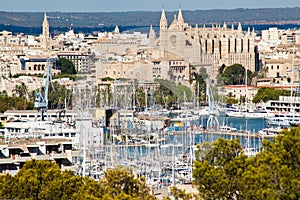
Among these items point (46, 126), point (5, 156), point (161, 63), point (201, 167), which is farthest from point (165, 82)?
point (201, 167)

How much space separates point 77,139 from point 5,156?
895cm

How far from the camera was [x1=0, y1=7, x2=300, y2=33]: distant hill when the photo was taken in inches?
5743

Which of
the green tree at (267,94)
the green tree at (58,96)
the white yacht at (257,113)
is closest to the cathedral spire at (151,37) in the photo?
the green tree at (58,96)

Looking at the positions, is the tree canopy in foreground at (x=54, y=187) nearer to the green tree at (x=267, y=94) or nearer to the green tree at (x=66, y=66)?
the green tree at (x=267, y=94)

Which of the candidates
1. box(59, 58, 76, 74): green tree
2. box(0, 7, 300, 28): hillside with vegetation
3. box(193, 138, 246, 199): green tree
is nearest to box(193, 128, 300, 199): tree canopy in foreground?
box(193, 138, 246, 199): green tree

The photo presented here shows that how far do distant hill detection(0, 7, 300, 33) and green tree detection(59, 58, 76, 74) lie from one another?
233 feet

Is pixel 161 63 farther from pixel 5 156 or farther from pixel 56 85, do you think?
pixel 5 156

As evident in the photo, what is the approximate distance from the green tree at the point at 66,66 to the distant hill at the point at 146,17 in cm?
7095

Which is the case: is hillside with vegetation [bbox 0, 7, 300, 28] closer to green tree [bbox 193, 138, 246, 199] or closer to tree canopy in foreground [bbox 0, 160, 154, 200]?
tree canopy in foreground [bbox 0, 160, 154, 200]

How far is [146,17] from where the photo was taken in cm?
15238

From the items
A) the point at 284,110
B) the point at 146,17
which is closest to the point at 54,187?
the point at 284,110

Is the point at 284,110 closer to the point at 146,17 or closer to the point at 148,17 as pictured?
the point at 148,17

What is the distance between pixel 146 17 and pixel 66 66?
88.3m

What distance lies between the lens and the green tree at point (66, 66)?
6356cm
